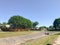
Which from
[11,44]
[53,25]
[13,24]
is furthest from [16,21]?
[11,44]

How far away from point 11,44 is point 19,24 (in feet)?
399

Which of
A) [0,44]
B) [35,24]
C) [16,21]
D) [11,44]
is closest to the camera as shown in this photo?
[0,44]

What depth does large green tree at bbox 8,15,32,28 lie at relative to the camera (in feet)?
476

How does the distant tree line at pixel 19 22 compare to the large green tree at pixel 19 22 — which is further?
the large green tree at pixel 19 22

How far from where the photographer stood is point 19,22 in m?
149

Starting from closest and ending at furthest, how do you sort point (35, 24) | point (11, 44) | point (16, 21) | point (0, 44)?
point (0, 44)
point (11, 44)
point (16, 21)
point (35, 24)

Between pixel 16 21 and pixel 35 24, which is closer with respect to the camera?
pixel 16 21

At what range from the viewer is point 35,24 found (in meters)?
191

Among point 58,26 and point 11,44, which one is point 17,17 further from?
point 11,44

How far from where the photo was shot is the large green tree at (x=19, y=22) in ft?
476

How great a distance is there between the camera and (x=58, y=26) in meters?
150

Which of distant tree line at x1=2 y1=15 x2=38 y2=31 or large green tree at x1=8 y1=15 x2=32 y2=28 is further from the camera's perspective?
large green tree at x1=8 y1=15 x2=32 y2=28

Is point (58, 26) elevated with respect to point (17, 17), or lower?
lower

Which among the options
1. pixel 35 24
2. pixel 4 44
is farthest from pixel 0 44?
pixel 35 24
